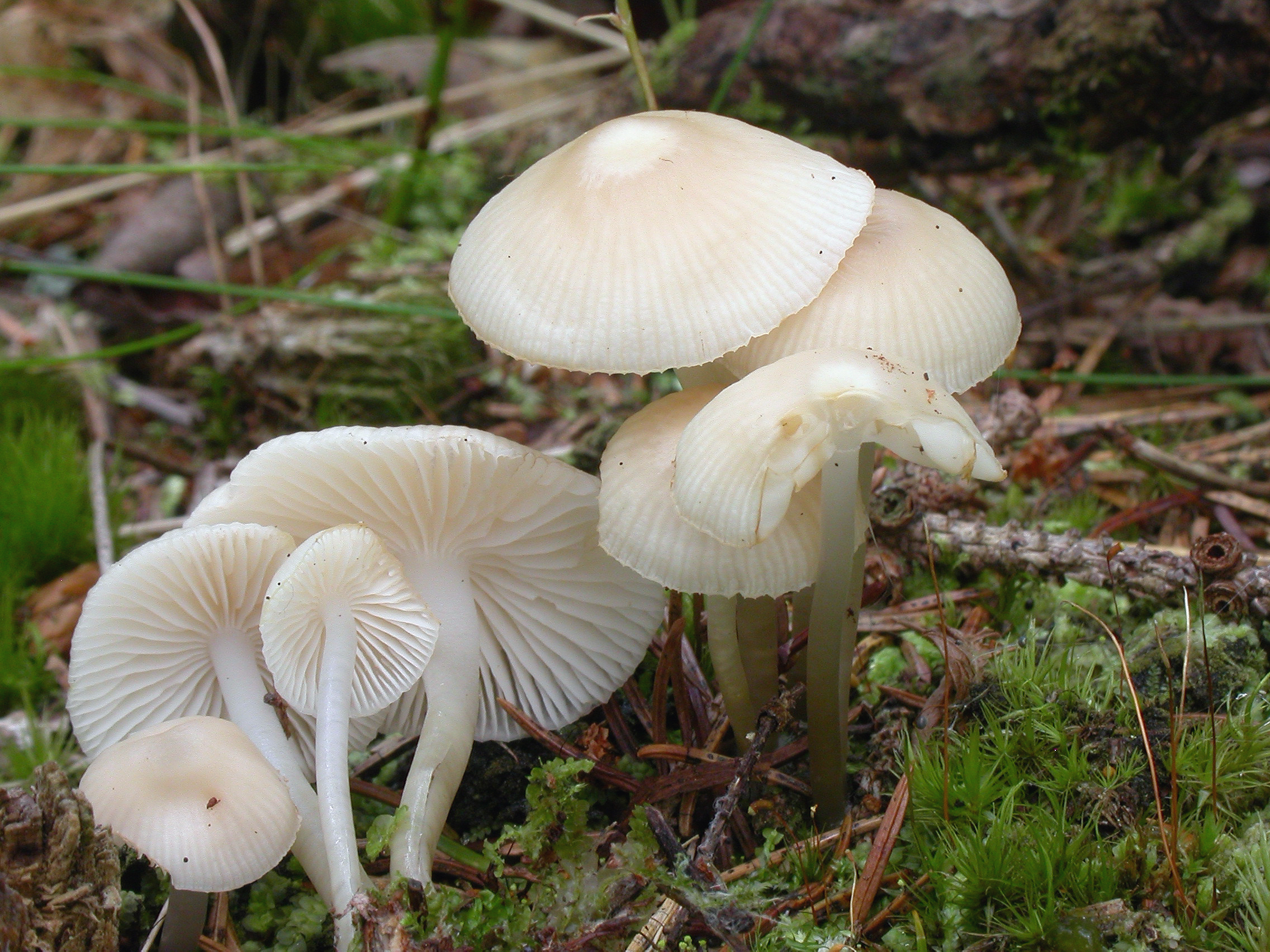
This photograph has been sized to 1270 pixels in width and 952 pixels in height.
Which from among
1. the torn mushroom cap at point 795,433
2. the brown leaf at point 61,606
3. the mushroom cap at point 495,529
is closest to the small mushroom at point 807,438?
the torn mushroom cap at point 795,433

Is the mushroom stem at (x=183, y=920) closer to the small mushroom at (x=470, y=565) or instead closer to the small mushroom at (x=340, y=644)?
the small mushroom at (x=340, y=644)

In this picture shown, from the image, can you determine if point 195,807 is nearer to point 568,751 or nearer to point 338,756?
point 338,756

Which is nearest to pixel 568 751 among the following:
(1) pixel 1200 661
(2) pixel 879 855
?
(2) pixel 879 855

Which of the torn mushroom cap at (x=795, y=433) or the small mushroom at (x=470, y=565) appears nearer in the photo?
the torn mushroom cap at (x=795, y=433)

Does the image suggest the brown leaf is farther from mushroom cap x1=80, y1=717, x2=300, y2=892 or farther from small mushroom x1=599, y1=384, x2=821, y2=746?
small mushroom x1=599, y1=384, x2=821, y2=746

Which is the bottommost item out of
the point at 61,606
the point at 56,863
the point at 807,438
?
the point at 61,606

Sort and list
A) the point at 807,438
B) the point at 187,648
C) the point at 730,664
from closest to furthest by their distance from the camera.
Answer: the point at 807,438 < the point at 730,664 < the point at 187,648

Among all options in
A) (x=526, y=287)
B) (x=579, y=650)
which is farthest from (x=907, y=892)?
(x=526, y=287)
